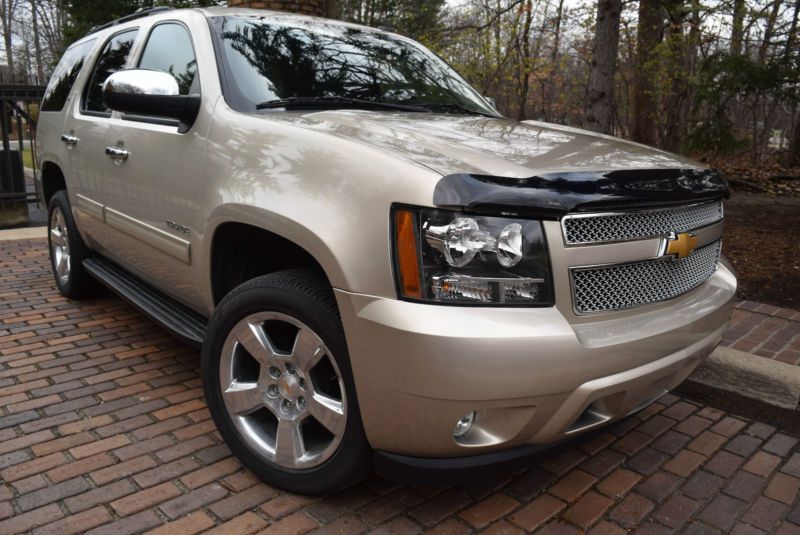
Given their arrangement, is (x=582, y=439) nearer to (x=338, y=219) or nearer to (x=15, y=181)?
(x=338, y=219)

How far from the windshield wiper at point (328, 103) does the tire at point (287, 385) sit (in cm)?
86

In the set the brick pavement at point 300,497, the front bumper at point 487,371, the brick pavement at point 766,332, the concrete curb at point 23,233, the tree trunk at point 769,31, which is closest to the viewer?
the front bumper at point 487,371

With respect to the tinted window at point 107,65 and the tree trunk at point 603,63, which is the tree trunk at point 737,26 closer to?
the tree trunk at point 603,63

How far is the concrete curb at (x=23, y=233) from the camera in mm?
7289

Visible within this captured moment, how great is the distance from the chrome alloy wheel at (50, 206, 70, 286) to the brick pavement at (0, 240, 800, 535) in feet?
4.32

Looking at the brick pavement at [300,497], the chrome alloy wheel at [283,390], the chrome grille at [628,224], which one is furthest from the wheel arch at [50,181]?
the chrome grille at [628,224]

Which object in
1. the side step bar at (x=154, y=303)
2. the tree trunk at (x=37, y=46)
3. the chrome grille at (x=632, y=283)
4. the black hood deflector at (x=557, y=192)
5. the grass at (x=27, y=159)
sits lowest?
the grass at (x=27, y=159)

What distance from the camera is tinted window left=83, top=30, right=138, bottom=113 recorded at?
3.97 metres

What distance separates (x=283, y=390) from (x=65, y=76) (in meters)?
3.65

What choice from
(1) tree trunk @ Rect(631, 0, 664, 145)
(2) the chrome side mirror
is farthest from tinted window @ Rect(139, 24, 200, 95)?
(1) tree trunk @ Rect(631, 0, 664, 145)

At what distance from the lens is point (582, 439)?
90.0 inches

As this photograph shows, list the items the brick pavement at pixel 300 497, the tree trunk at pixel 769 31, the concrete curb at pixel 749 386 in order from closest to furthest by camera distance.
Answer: the brick pavement at pixel 300 497, the concrete curb at pixel 749 386, the tree trunk at pixel 769 31

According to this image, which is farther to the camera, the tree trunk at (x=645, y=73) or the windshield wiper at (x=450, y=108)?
the tree trunk at (x=645, y=73)

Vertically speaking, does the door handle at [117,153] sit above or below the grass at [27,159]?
above
